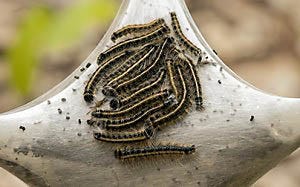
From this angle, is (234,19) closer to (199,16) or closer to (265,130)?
(199,16)

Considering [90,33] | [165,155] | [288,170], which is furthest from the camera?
[90,33]

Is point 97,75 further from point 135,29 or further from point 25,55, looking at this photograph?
point 25,55

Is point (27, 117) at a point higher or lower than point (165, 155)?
higher

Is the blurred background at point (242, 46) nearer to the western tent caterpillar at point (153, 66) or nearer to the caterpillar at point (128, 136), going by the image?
the western tent caterpillar at point (153, 66)

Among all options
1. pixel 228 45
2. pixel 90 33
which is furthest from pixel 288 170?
pixel 90 33

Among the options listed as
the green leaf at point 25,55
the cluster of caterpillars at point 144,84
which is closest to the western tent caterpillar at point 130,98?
the cluster of caterpillars at point 144,84
